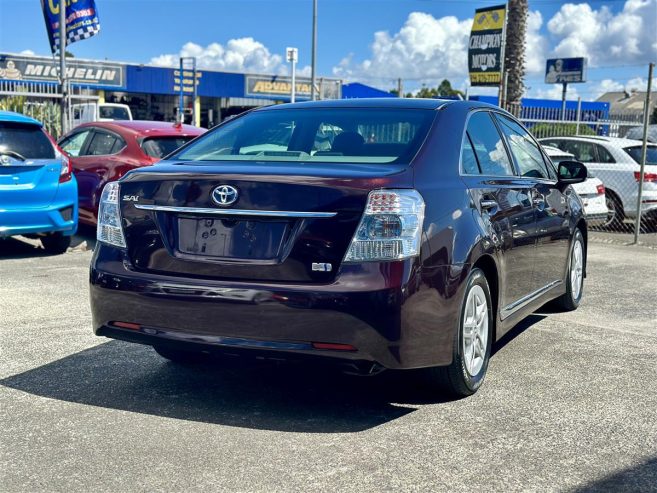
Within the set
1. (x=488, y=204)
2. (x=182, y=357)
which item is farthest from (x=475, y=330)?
(x=182, y=357)

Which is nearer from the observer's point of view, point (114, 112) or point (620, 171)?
point (620, 171)

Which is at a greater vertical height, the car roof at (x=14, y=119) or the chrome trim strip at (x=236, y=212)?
the car roof at (x=14, y=119)

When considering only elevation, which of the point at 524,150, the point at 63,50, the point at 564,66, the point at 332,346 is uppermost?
the point at 564,66

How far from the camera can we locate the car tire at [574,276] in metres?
6.42

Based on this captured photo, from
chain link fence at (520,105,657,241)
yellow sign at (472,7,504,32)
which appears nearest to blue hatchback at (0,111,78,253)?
chain link fence at (520,105,657,241)

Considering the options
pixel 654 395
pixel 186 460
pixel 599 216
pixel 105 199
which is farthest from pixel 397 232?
pixel 599 216

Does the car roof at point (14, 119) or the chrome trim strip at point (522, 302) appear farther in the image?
the car roof at point (14, 119)

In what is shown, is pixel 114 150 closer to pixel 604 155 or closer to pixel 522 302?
pixel 522 302

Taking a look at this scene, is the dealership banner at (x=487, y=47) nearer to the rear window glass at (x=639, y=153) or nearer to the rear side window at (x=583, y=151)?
the rear side window at (x=583, y=151)

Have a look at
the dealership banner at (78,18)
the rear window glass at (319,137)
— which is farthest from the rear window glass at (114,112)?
the rear window glass at (319,137)

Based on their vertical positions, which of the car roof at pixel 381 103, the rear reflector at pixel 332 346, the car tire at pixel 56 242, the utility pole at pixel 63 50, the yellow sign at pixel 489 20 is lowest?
the car tire at pixel 56 242

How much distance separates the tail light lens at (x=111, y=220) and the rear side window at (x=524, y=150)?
252cm

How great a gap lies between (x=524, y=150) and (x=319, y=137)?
1.80 m

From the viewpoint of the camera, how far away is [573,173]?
240 inches
